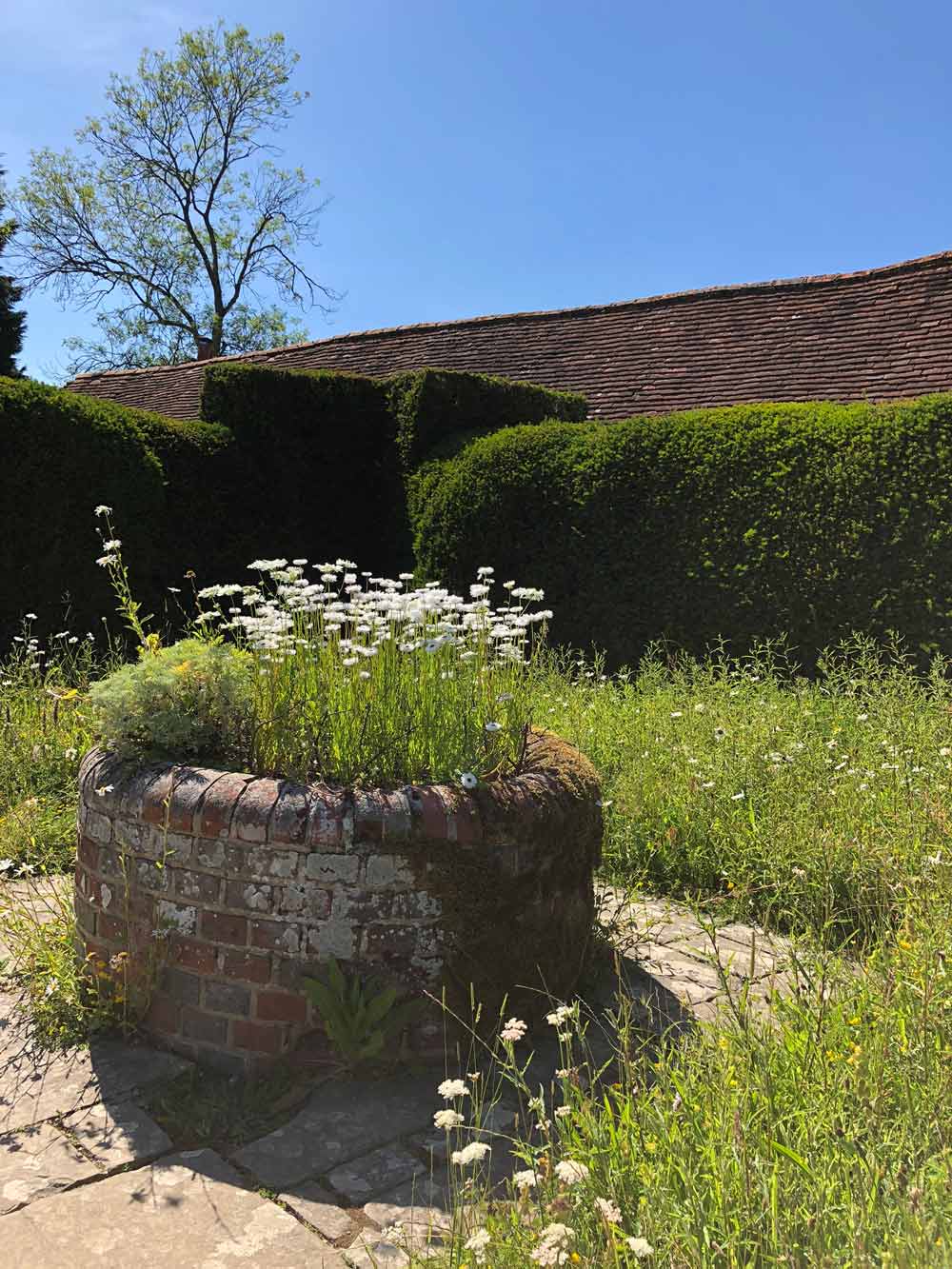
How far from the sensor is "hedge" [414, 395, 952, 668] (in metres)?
8.20

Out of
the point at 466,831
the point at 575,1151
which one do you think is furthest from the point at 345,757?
the point at 575,1151

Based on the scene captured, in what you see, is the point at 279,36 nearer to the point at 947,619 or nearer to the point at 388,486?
the point at 388,486

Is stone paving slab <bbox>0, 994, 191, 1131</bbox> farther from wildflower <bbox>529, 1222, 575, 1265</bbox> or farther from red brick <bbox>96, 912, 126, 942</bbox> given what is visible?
wildflower <bbox>529, 1222, 575, 1265</bbox>

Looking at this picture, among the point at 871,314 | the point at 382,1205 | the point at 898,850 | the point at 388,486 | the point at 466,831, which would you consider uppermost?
the point at 871,314

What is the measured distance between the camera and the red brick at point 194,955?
2.79 metres

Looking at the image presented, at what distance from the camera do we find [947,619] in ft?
26.1

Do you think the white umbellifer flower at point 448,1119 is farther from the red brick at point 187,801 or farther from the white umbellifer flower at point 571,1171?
the red brick at point 187,801

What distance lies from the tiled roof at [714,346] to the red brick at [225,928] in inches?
472

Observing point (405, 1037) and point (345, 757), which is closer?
point (405, 1037)

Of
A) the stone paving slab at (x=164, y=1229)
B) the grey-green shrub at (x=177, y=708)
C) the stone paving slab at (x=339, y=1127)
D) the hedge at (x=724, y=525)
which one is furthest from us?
the hedge at (x=724, y=525)

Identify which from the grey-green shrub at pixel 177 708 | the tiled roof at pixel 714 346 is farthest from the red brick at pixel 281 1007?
the tiled roof at pixel 714 346

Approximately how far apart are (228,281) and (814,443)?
24.3m

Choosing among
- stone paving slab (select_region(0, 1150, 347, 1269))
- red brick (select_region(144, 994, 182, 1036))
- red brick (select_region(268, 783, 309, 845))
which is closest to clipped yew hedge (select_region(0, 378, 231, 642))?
red brick (select_region(144, 994, 182, 1036))

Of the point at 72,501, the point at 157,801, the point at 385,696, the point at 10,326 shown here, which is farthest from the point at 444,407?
the point at 10,326
